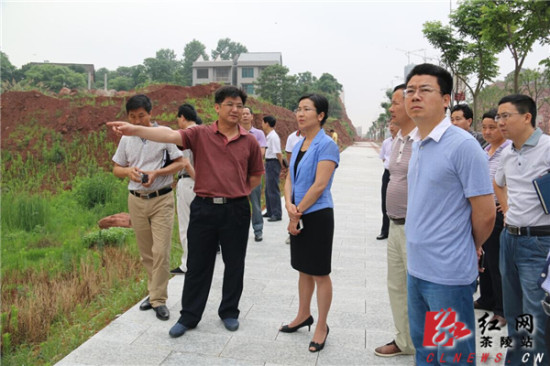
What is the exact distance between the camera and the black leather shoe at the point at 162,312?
12.0ft

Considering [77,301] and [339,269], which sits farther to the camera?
[339,269]

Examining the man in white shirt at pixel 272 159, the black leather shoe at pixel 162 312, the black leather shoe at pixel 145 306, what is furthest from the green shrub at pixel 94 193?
the black leather shoe at pixel 162 312

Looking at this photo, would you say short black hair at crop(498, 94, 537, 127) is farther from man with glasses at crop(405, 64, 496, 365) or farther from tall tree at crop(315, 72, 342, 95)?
tall tree at crop(315, 72, 342, 95)

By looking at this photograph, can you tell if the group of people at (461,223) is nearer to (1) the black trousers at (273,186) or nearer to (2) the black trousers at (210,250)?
(2) the black trousers at (210,250)

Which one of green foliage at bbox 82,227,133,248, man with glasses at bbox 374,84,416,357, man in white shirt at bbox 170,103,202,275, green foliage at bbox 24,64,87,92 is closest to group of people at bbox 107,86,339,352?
man with glasses at bbox 374,84,416,357

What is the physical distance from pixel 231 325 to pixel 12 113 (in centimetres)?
2159

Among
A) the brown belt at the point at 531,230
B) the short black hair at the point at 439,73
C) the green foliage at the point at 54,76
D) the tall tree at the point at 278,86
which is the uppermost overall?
the green foliage at the point at 54,76

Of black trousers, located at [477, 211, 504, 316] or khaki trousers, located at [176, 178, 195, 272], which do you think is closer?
black trousers, located at [477, 211, 504, 316]

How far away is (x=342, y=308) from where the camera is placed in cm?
397

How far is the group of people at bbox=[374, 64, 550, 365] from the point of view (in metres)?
2.01

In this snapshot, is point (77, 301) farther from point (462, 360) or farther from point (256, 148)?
point (462, 360)

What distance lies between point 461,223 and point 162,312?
2612mm

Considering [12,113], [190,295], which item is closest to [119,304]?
[190,295]

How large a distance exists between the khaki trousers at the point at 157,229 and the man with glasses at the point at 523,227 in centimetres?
260
